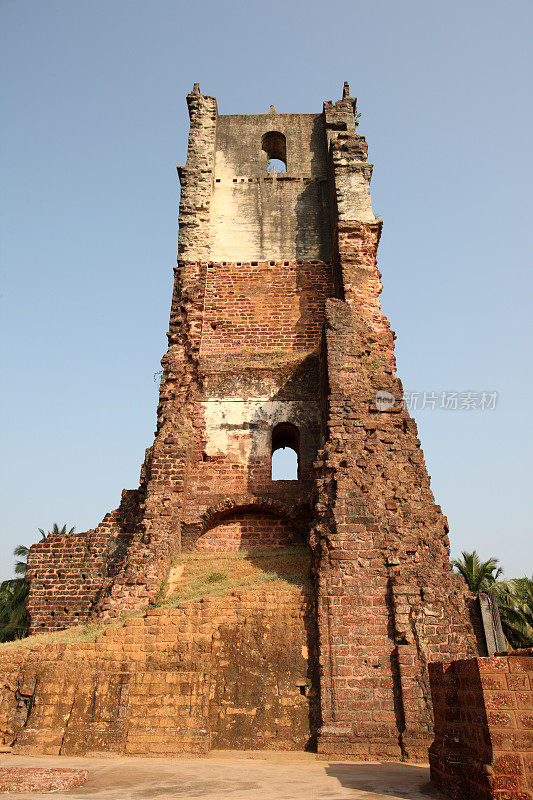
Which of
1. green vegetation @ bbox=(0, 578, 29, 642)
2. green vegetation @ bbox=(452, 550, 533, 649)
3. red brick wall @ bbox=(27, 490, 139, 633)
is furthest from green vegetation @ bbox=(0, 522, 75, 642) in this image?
green vegetation @ bbox=(452, 550, 533, 649)

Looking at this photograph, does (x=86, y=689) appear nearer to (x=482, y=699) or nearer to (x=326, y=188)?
(x=482, y=699)

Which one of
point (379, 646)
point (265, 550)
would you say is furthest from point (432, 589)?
point (265, 550)

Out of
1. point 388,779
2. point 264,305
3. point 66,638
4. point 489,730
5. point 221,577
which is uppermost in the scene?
point 264,305

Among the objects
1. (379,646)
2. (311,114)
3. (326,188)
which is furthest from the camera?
(311,114)

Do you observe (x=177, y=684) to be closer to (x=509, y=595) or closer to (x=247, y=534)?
(x=247, y=534)

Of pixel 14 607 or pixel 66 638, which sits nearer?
pixel 66 638

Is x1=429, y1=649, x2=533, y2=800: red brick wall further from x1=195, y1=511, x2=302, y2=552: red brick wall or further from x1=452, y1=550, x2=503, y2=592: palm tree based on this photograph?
x1=452, y1=550, x2=503, y2=592: palm tree

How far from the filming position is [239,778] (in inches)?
181

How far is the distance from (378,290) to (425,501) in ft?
17.6

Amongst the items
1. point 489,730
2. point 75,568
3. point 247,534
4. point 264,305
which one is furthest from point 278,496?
point 489,730

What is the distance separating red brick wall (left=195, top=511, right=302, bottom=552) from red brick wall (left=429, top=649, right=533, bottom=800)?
20.0 feet

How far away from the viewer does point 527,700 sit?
3.55m

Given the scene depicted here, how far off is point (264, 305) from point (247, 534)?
5.48 meters

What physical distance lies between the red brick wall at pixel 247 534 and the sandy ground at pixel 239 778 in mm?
4237
